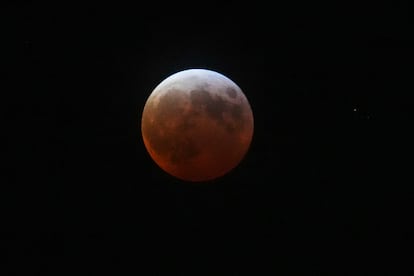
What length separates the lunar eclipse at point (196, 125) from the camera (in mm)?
8133

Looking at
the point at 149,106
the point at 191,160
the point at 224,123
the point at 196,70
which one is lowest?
the point at 191,160

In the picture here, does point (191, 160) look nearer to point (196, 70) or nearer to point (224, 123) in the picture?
point (224, 123)

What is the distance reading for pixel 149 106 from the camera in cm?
870

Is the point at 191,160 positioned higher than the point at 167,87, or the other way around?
the point at 167,87

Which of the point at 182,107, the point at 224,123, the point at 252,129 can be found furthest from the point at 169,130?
the point at 252,129

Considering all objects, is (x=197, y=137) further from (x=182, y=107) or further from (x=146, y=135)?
(x=146, y=135)

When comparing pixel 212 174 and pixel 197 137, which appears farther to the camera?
pixel 212 174

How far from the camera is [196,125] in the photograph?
809 cm

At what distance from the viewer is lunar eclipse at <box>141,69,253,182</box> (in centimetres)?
813

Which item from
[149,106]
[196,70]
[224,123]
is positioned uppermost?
[196,70]

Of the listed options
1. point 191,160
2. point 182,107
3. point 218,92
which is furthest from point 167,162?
point 218,92

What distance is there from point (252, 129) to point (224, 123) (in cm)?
96

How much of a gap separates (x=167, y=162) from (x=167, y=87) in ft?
4.51

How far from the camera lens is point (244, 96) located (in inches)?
357
